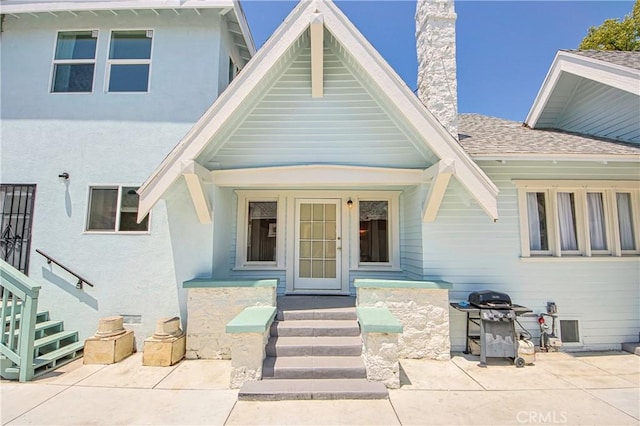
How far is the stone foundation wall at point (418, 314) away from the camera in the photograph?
4938 millimetres

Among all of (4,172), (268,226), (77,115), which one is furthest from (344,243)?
(4,172)

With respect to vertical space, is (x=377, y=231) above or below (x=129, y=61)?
below

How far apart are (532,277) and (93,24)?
10400 mm

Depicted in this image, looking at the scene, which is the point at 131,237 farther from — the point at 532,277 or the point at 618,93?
the point at 618,93

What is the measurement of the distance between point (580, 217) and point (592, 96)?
10.9ft

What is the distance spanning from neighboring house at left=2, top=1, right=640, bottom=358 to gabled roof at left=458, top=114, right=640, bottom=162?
60 mm

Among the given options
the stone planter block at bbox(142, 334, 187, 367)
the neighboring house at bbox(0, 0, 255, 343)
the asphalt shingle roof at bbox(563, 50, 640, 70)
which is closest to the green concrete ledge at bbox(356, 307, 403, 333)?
the stone planter block at bbox(142, 334, 187, 367)

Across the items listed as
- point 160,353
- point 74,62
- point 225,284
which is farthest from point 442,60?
point 74,62

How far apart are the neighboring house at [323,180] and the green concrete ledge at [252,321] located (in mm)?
1424

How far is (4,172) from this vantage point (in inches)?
235

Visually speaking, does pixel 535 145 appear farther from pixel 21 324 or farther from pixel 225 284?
pixel 21 324

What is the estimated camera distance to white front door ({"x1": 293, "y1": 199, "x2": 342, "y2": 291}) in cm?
650

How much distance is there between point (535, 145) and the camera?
5820 mm

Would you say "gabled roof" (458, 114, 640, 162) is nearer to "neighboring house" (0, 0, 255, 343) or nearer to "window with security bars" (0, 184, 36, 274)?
"neighboring house" (0, 0, 255, 343)
